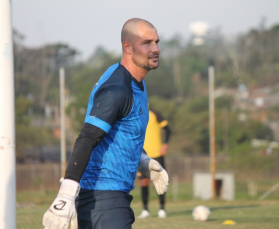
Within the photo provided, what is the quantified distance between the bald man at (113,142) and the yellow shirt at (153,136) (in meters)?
5.79

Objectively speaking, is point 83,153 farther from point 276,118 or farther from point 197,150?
point 276,118

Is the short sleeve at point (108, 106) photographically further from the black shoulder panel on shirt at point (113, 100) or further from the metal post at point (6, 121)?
the metal post at point (6, 121)

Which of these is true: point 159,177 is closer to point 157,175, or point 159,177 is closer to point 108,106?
point 157,175

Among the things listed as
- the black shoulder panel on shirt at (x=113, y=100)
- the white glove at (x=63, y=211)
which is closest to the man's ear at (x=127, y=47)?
the black shoulder panel on shirt at (x=113, y=100)

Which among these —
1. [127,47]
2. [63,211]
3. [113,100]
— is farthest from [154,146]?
[63,211]

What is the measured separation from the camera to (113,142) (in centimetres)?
319

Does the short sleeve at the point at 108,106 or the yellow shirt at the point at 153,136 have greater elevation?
the short sleeve at the point at 108,106

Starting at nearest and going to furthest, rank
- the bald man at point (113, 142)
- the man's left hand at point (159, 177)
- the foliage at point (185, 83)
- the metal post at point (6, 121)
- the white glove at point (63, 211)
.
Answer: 1. the white glove at point (63, 211)
2. the bald man at point (113, 142)
3. the metal post at point (6, 121)
4. the man's left hand at point (159, 177)
5. the foliage at point (185, 83)

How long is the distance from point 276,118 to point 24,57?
32523 mm

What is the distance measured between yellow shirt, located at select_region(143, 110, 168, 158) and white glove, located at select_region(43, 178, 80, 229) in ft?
20.9

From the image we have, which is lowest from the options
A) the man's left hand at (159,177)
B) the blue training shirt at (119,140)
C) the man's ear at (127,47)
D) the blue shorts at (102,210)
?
the blue shorts at (102,210)

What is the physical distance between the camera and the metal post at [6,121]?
10.8 feet

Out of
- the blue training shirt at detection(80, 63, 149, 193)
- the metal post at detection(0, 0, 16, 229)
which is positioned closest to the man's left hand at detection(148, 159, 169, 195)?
the blue training shirt at detection(80, 63, 149, 193)

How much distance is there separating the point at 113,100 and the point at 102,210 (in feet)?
2.36
